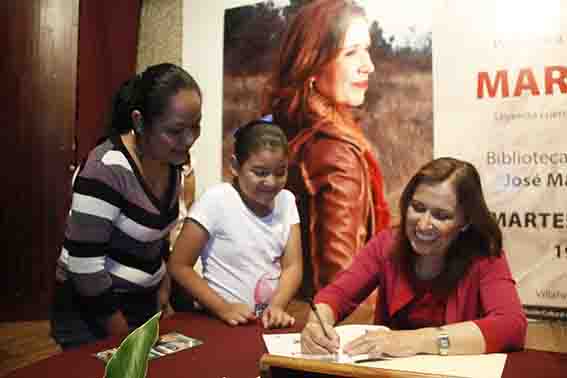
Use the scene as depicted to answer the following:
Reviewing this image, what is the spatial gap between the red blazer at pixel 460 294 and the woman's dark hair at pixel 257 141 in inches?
18.0

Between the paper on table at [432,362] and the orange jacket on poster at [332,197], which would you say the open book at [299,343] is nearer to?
the paper on table at [432,362]

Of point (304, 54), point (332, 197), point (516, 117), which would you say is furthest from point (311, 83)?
point (516, 117)

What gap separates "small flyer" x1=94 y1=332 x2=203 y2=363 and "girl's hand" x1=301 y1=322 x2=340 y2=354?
0.82 feet

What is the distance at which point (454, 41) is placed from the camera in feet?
6.70

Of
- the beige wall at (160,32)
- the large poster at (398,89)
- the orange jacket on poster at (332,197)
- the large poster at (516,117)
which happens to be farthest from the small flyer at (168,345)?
the beige wall at (160,32)

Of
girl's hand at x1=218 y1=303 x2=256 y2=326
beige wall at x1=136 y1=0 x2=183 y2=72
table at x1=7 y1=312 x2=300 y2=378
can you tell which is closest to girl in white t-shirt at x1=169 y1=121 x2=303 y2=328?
girl's hand at x1=218 y1=303 x2=256 y2=326

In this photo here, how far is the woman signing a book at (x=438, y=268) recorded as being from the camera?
1345mm

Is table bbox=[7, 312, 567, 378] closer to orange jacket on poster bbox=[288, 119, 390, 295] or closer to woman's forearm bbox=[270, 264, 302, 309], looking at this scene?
woman's forearm bbox=[270, 264, 302, 309]

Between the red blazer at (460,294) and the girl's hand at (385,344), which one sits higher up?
the red blazer at (460,294)

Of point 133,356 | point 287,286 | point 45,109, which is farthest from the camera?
point 45,109

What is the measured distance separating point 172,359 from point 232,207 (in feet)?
2.15

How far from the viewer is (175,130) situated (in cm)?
131

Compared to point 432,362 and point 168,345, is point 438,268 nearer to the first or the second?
point 432,362

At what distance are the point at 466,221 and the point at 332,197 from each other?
913mm
